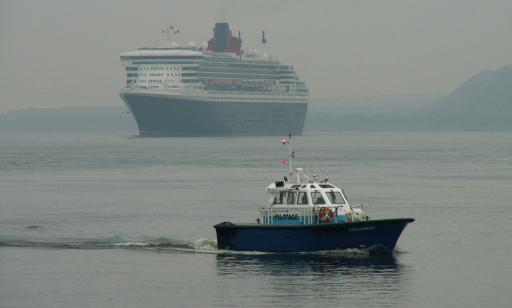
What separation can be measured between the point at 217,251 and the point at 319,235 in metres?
4.67

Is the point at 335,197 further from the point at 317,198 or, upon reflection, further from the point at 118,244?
the point at 118,244

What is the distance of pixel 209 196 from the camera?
8100cm

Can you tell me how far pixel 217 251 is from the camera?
48438mm

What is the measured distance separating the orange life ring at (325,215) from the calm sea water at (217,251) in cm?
128

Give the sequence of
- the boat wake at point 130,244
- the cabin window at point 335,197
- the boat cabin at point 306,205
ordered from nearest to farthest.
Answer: the boat cabin at point 306,205 < the cabin window at point 335,197 < the boat wake at point 130,244

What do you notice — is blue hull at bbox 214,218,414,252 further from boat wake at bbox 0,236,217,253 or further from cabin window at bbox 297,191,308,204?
boat wake at bbox 0,236,217,253

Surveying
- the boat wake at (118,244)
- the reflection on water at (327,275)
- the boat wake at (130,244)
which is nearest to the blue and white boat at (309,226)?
the reflection on water at (327,275)

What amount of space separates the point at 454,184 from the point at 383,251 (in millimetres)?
47845

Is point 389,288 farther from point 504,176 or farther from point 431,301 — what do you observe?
point 504,176

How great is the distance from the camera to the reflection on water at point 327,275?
38.4 metres

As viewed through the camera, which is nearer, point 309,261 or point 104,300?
point 104,300

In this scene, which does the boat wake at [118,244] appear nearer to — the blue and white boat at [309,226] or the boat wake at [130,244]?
the boat wake at [130,244]

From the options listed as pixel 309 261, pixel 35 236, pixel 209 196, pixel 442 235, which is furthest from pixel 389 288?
pixel 209 196

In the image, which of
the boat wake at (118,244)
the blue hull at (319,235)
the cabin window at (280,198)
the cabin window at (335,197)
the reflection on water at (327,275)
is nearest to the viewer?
the reflection on water at (327,275)
